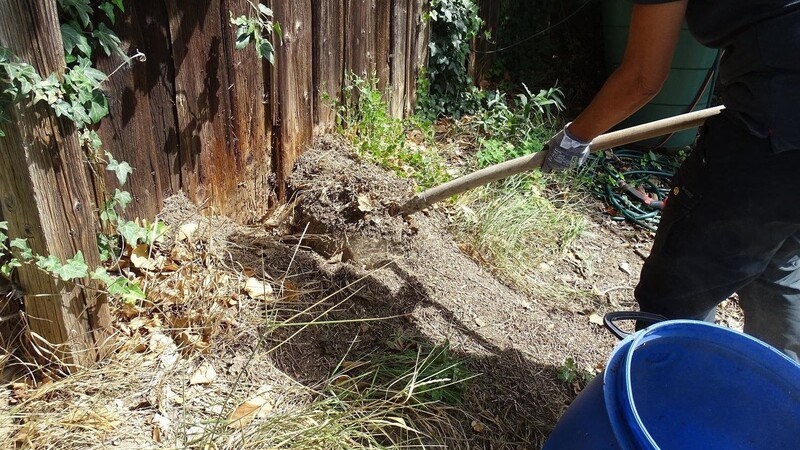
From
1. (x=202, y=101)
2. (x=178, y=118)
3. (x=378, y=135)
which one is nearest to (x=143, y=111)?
(x=178, y=118)

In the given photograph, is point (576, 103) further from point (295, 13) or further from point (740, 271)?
point (740, 271)

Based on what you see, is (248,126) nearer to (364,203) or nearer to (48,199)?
(364,203)

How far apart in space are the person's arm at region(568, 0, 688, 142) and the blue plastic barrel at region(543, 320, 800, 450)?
0.80m

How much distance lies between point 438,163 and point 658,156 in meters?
2.16

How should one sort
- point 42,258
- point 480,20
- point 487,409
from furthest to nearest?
1. point 480,20
2. point 487,409
3. point 42,258

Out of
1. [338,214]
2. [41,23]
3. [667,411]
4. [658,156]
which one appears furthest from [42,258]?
[658,156]

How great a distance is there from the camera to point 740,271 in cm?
200

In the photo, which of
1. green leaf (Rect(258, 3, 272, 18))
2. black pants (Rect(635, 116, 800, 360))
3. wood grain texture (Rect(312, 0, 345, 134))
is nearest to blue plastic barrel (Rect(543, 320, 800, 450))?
black pants (Rect(635, 116, 800, 360))

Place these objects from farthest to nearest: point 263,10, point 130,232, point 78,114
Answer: point 263,10 → point 130,232 → point 78,114

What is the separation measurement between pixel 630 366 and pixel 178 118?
1.89 m

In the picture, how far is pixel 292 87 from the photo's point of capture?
302 centimetres

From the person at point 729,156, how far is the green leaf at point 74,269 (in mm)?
1780

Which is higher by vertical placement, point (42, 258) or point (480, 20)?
point (480, 20)

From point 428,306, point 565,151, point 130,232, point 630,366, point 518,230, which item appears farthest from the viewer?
point 518,230
